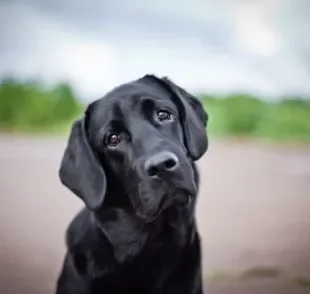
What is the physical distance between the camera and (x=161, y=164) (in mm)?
1474

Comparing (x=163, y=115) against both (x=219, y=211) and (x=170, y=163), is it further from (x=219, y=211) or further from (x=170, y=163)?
(x=219, y=211)

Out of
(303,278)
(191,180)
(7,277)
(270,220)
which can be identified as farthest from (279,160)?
(7,277)

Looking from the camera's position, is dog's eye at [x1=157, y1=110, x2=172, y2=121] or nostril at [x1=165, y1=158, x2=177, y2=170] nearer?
nostril at [x1=165, y1=158, x2=177, y2=170]

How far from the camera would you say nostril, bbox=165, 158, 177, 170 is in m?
1.47

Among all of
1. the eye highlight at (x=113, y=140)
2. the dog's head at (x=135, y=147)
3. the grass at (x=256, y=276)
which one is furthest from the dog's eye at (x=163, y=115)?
the grass at (x=256, y=276)

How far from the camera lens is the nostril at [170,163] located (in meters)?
1.47

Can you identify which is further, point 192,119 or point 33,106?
point 33,106

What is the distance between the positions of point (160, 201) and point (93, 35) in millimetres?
536

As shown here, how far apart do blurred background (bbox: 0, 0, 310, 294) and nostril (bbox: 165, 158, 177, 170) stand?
0.31 metres

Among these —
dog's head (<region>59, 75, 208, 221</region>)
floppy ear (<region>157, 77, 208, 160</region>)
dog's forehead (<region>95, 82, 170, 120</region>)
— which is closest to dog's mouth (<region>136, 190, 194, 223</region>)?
dog's head (<region>59, 75, 208, 221</region>)

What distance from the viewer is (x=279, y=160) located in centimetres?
187

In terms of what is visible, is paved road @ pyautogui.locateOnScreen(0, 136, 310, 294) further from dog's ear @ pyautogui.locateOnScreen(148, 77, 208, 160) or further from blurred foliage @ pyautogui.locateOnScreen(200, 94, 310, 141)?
dog's ear @ pyautogui.locateOnScreen(148, 77, 208, 160)

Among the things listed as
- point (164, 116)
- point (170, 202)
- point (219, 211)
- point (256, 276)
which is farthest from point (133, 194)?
point (256, 276)

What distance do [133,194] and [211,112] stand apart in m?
0.37
